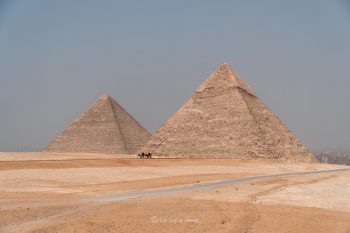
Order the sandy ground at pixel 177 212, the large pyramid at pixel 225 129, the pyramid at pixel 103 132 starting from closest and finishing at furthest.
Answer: the sandy ground at pixel 177 212, the large pyramid at pixel 225 129, the pyramid at pixel 103 132

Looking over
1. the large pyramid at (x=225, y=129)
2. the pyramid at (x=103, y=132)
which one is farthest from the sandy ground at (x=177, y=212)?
the pyramid at (x=103, y=132)

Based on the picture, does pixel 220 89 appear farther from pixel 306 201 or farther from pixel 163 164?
pixel 306 201

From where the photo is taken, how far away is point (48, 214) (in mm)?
11711

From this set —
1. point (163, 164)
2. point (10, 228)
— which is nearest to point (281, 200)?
point (10, 228)

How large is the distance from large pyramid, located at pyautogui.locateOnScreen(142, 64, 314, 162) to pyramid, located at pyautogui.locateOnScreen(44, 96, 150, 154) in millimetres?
16940

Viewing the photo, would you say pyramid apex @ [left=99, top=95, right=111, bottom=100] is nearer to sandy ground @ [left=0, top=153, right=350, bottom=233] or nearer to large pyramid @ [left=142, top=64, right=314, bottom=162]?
large pyramid @ [left=142, top=64, right=314, bottom=162]

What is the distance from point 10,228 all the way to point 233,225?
5252 millimetres

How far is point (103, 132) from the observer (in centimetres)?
8238

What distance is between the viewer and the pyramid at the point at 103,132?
266ft

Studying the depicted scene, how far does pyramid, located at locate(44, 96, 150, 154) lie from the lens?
81125mm

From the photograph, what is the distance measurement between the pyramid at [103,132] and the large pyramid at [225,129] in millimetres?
16940

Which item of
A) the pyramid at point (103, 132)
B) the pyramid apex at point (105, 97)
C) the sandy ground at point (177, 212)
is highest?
the pyramid apex at point (105, 97)

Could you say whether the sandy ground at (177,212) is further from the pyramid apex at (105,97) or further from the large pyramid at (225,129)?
Answer: the pyramid apex at (105,97)

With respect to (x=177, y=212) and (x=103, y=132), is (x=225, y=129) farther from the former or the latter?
(x=177, y=212)
